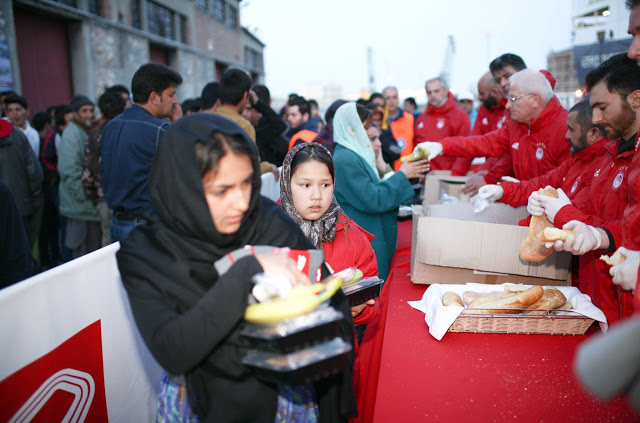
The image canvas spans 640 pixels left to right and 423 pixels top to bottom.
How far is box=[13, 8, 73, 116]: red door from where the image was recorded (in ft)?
30.4

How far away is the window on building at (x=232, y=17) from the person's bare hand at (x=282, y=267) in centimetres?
2651

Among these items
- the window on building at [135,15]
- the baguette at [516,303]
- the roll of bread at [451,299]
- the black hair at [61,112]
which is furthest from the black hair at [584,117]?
the window on building at [135,15]

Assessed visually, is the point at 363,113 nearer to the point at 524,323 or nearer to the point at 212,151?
the point at 524,323

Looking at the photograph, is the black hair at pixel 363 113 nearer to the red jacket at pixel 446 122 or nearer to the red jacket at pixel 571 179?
the red jacket at pixel 571 179

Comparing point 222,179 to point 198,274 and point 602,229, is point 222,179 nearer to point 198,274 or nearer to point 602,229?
point 198,274

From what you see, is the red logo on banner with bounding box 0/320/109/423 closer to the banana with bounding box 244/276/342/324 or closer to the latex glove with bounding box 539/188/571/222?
the banana with bounding box 244/276/342/324

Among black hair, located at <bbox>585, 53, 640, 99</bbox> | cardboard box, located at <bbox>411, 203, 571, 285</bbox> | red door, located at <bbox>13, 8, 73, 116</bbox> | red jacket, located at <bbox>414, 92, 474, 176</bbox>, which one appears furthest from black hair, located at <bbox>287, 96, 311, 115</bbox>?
red door, located at <bbox>13, 8, 73, 116</bbox>

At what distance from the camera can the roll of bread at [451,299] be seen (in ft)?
6.69

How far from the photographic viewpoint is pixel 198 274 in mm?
1267

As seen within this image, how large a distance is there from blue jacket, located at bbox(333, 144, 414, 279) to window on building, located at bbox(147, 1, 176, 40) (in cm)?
1527

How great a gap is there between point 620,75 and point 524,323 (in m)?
1.18

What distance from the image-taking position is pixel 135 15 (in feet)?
47.4

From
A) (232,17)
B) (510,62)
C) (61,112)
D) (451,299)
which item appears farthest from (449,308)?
(232,17)

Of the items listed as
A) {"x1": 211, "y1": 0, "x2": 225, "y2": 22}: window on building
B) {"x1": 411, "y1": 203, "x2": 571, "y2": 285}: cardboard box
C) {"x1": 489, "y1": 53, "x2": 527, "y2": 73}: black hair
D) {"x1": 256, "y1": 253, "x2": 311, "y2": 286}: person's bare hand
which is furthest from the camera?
{"x1": 211, "y1": 0, "x2": 225, "y2": 22}: window on building
